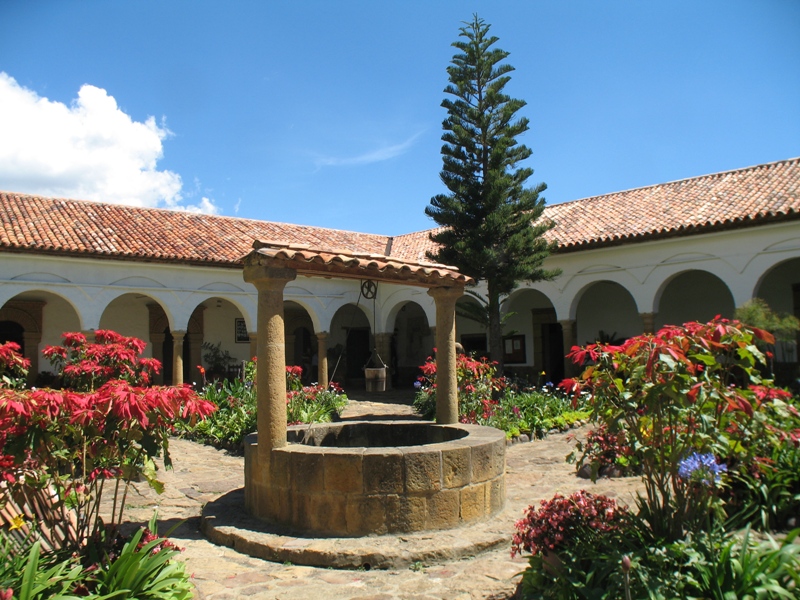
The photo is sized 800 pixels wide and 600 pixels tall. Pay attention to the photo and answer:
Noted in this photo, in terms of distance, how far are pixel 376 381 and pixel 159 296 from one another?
8.53 metres

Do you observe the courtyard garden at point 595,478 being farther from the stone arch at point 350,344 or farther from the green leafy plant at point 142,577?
the stone arch at point 350,344

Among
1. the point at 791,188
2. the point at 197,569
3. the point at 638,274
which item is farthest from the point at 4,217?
the point at 791,188

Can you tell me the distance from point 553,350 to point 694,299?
13.3 feet

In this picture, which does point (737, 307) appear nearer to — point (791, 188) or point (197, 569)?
point (791, 188)

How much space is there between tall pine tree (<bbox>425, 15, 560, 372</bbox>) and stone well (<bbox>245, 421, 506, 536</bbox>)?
891 centimetres

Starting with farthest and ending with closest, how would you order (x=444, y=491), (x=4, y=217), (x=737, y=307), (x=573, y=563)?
(x=4, y=217), (x=737, y=307), (x=444, y=491), (x=573, y=563)

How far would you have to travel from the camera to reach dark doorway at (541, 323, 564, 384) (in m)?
18.0

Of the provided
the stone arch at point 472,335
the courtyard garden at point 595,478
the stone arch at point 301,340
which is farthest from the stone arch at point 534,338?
the courtyard garden at point 595,478

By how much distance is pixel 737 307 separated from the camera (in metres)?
12.8

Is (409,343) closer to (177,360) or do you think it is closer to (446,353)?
(177,360)

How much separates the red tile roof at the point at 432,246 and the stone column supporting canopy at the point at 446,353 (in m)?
6.33

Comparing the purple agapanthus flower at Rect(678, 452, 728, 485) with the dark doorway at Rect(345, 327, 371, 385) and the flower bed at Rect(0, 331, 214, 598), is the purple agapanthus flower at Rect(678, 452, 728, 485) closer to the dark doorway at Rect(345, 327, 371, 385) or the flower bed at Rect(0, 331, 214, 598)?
the flower bed at Rect(0, 331, 214, 598)

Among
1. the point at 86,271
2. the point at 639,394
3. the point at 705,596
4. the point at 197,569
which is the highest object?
the point at 86,271

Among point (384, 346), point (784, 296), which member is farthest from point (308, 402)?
point (784, 296)
